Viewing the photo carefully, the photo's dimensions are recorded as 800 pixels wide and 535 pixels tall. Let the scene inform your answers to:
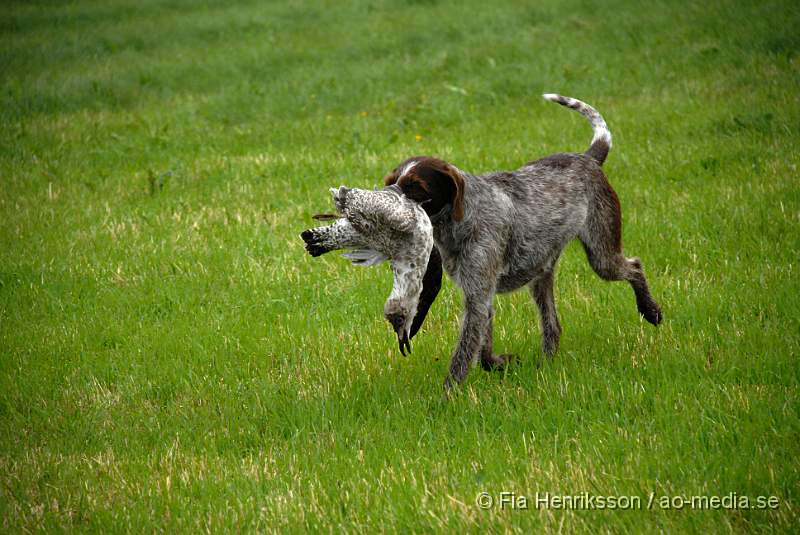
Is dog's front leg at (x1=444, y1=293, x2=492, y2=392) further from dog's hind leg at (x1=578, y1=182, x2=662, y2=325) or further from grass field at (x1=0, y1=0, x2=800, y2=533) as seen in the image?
dog's hind leg at (x1=578, y1=182, x2=662, y2=325)

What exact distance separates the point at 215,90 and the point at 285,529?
13047 mm

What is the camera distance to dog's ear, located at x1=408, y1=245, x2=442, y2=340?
200 inches

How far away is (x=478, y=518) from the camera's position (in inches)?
151

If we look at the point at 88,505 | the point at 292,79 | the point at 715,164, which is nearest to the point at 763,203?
the point at 715,164

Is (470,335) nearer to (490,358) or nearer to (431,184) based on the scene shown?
(490,358)

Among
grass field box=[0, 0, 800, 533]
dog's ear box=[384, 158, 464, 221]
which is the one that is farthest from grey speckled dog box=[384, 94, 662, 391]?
grass field box=[0, 0, 800, 533]

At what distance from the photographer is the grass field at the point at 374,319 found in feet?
13.6

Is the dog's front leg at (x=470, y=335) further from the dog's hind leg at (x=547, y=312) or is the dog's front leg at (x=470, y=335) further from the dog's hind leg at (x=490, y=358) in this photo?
the dog's hind leg at (x=547, y=312)

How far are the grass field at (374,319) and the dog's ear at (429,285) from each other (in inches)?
21.3

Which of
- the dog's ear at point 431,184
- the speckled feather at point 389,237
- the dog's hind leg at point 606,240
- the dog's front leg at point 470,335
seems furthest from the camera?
the dog's hind leg at point 606,240

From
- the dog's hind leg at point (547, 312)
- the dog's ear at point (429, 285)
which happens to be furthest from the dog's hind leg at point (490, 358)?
the dog's ear at point (429, 285)

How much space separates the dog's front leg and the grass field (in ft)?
0.71

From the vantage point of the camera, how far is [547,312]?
19.3 feet

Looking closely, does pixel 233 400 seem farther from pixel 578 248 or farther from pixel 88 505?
pixel 578 248
